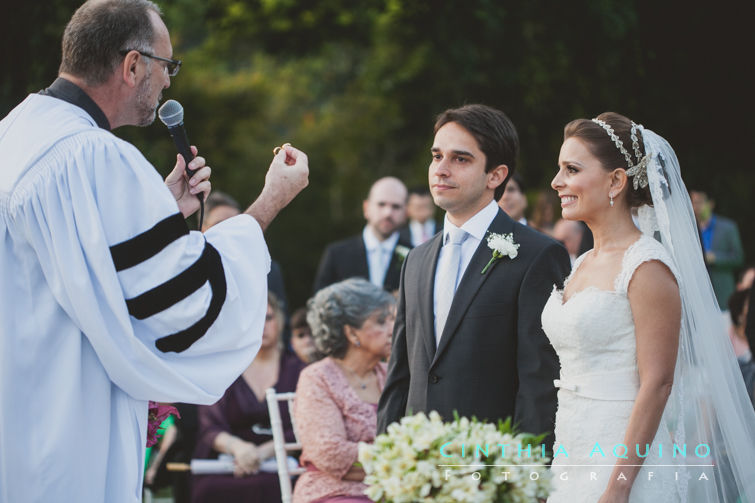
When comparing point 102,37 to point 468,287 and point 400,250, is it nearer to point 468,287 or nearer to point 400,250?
point 468,287

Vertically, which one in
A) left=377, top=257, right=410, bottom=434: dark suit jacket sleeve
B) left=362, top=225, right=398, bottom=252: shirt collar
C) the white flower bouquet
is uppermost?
left=362, top=225, right=398, bottom=252: shirt collar

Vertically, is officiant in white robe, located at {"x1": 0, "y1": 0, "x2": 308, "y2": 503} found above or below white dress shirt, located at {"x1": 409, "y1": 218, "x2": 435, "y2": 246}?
below

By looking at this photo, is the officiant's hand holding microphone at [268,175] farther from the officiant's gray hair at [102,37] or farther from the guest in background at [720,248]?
the guest in background at [720,248]

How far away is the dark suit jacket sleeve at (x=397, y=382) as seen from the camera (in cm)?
427

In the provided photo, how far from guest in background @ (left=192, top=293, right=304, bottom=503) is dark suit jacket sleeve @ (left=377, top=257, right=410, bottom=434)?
5.93ft

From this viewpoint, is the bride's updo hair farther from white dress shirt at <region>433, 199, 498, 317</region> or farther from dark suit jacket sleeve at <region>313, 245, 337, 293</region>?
dark suit jacket sleeve at <region>313, 245, 337, 293</region>

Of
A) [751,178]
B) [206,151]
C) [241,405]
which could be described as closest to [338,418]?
[241,405]

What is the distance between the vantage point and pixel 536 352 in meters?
3.86

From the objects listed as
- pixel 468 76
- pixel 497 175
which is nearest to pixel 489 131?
pixel 497 175

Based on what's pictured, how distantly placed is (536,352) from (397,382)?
75cm

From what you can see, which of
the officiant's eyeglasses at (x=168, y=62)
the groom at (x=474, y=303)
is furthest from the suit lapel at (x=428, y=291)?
the officiant's eyeglasses at (x=168, y=62)

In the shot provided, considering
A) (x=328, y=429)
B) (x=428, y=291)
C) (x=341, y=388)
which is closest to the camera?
(x=428, y=291)

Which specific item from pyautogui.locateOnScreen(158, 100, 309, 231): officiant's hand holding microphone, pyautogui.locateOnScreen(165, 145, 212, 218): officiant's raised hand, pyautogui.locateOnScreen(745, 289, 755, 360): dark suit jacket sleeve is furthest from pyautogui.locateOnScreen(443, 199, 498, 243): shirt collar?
pyautogui.locateOnScreen(745, 289, 755, 360): dark suit jacket sleeve

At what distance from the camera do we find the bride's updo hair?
12.5ft
